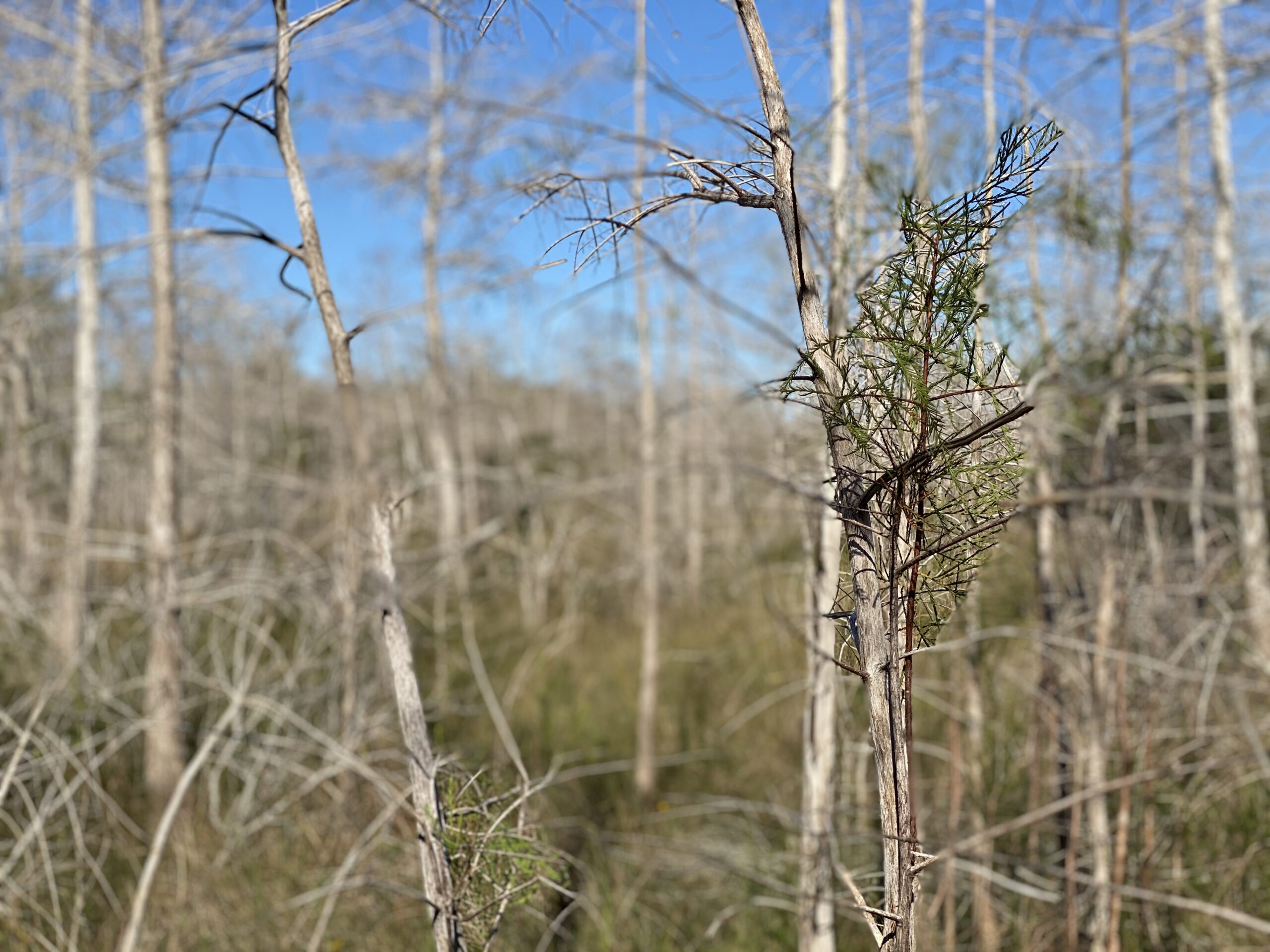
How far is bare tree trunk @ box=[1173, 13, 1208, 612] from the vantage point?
292cm

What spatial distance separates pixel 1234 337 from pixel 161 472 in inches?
231

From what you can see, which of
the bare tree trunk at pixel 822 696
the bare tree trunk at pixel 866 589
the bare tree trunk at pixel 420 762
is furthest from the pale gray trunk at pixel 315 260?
the bare tree trunk at pixel 822 696

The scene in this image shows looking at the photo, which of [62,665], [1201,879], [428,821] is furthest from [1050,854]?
[62,665]

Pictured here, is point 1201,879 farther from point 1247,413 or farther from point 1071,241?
point 1247,413

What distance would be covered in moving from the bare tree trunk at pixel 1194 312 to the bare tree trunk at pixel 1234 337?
137 millimetres

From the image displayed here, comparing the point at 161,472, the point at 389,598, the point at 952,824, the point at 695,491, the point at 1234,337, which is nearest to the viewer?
the point at 389,598

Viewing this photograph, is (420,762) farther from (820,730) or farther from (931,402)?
(820,730)

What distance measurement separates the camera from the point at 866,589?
0.59 metres

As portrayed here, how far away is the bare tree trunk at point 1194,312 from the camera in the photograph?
2920 millimetres

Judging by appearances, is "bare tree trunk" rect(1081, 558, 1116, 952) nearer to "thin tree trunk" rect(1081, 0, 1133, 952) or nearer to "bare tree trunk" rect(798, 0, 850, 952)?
"thin tree trunk" rect(1081, 0, 1133, 952)

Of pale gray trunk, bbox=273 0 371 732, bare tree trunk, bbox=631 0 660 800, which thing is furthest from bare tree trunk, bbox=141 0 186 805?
pale gray trunk, bbox=273 0 371 732

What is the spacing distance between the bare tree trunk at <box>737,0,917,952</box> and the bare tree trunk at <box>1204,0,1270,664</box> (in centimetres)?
442

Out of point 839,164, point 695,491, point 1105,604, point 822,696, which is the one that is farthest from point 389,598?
point 695,491

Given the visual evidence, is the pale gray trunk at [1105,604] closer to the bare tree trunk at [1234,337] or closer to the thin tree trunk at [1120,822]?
the thin tree trunk at [1120,822]
